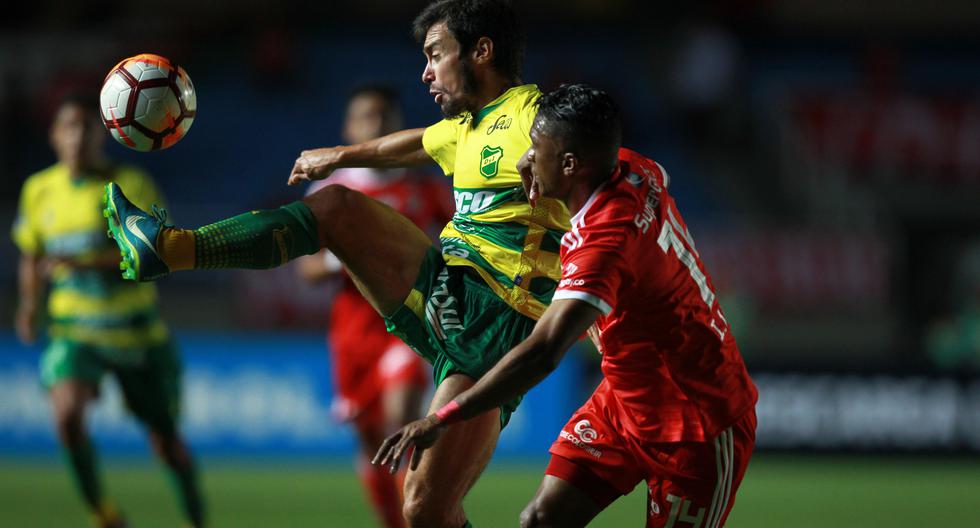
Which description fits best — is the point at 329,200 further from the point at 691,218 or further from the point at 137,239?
the point at 691,218

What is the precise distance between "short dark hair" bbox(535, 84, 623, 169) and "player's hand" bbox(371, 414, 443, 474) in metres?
1.05

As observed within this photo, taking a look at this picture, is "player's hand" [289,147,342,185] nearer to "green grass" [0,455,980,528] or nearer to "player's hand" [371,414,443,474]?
"player's hand" [371,414,443,474]

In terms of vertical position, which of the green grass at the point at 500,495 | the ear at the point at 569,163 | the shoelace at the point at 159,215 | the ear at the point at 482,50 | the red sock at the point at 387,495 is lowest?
the green grass at the point at 500,495

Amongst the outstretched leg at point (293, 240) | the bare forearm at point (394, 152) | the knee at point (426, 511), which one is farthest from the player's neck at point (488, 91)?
the knee at point (426, 511)

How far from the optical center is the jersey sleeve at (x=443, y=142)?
18.2ft

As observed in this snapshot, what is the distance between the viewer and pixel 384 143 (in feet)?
19.0

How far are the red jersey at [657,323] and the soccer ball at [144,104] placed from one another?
6.19 feet

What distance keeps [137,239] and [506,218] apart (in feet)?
4.66

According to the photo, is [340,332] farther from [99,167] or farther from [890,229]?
[890,229]

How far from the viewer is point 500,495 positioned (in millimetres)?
10672

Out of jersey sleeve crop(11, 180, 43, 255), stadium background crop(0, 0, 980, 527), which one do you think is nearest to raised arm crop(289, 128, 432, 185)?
jersey sleeve crop(11, 180, 43, 255)

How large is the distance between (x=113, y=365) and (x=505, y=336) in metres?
3.61

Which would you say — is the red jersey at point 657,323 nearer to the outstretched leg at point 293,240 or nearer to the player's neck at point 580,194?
the player's neck at point 580,194

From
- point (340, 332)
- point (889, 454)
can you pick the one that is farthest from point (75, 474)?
point (889, 454)
